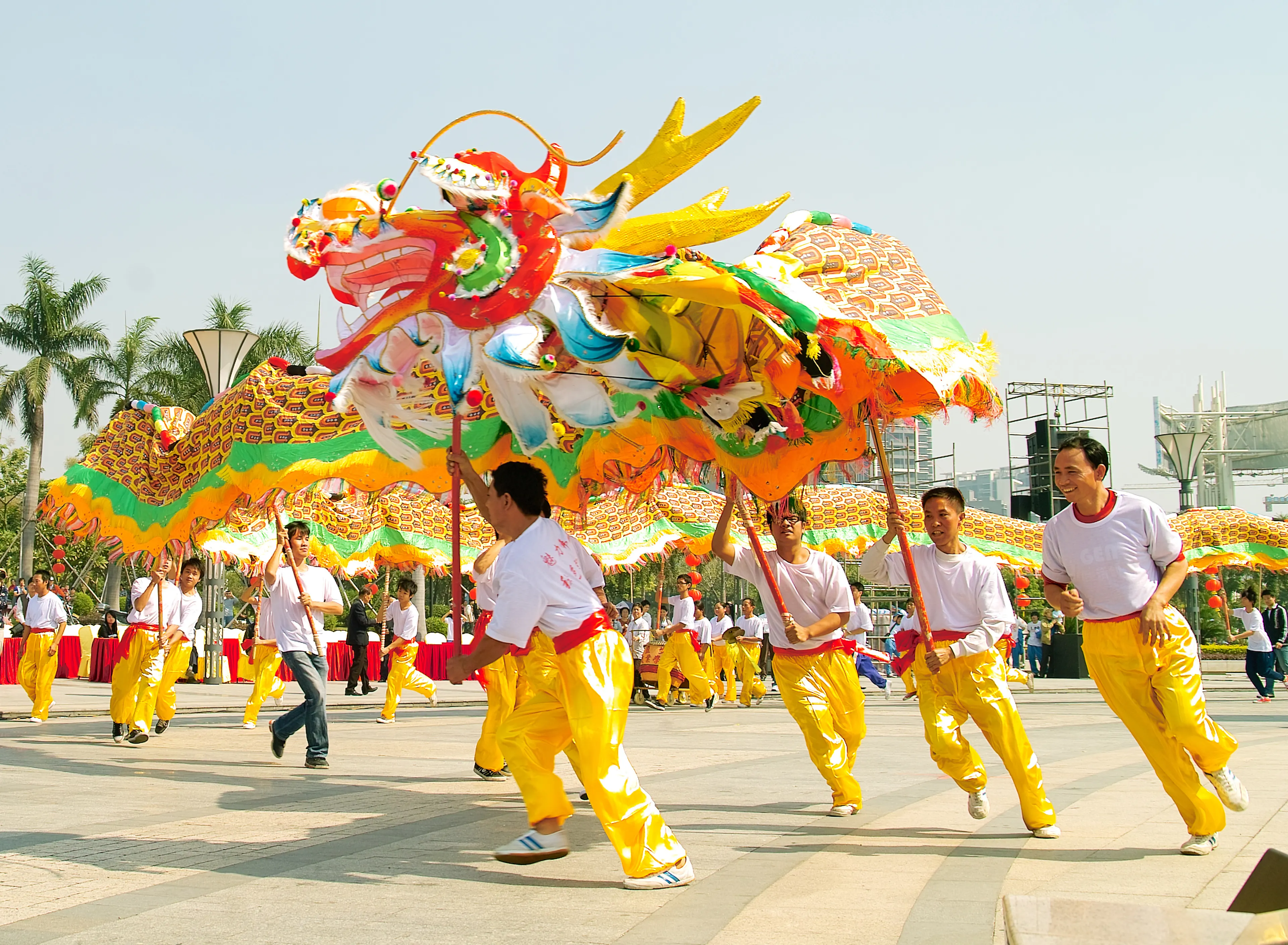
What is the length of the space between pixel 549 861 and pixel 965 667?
235cm

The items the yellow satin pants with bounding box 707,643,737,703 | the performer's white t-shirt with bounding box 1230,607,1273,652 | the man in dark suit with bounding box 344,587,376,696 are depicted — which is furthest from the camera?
the man in dark suit with bounding box 344,587,376,696

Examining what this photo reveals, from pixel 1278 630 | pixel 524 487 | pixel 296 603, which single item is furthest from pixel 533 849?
pixel 1278 630

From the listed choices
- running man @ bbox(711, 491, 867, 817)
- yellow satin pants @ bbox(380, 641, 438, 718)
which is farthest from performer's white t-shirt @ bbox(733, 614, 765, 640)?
running man @ bbox(711, 491, 867, 817)

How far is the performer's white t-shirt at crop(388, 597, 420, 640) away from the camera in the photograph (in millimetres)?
14898

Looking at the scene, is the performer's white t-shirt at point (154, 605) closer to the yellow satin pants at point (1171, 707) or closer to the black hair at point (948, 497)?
the black hair at point (948, 497)

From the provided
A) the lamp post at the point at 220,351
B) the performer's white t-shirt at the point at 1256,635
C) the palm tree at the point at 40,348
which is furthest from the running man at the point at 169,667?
the palm tree at the point at 40,348

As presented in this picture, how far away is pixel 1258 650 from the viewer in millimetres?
17625

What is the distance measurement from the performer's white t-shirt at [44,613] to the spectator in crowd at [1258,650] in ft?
51.7

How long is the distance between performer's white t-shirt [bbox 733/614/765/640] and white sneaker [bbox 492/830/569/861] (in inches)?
574

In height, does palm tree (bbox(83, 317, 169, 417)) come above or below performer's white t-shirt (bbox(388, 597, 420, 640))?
above

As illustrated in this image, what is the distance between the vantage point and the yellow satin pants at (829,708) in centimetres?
652

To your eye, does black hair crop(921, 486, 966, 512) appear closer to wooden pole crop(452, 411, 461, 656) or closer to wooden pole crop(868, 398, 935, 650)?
wooden pole crop(868, 398, 935, 650)

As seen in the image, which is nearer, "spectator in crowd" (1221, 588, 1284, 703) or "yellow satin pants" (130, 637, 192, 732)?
"yellow satin pants" (130, 637, 192, 732)

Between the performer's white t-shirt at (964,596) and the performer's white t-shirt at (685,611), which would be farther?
the performer's white t-shirt at (685,611)
